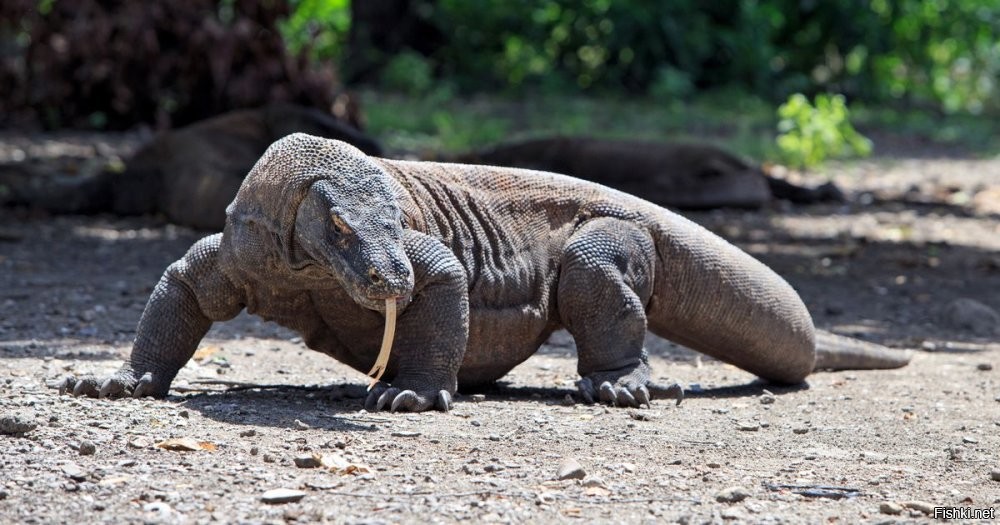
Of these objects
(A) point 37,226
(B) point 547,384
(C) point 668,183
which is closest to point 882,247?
(C) point 668,183

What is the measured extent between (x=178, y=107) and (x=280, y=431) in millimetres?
8317

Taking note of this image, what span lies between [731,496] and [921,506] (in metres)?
0.44

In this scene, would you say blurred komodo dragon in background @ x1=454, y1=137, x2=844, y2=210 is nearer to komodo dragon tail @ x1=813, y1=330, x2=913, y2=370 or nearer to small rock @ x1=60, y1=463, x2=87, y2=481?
komodo dragon tail @ x1=813, y1=330, x2=913, y2=370

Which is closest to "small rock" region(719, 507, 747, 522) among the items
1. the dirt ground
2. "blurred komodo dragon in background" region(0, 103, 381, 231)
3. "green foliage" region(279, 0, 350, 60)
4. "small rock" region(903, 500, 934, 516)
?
the dirt ground

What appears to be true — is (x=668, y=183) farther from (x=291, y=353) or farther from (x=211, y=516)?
(x=211, y=516)

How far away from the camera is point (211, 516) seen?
119 inches

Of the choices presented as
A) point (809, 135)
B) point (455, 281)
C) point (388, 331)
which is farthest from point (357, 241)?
point (809, 135)

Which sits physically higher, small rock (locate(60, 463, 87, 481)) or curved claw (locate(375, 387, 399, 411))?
small rock (locate(60, 463, 87, 481))

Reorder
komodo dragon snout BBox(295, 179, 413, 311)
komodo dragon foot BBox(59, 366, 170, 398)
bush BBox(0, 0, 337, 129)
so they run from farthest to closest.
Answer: bush BBox(0, 0, 337, 129) < komodo dragon foot BBox(59, 366, 170, 398) < komodo dragon snout BBox(295, 179, 413, 311)

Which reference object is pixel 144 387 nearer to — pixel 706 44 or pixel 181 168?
pixel 181 168

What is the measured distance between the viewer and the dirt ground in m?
3.23

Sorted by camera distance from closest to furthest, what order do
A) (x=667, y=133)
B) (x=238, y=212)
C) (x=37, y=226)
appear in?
(x=238, y=212) < (x=37, y=226) < (x=667, y=133)

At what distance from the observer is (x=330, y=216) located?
3846 millimetres

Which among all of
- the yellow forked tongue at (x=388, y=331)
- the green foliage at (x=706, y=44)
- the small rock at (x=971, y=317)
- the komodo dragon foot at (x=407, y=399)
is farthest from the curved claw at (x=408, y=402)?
the green foliage at (x=706, y=44)
